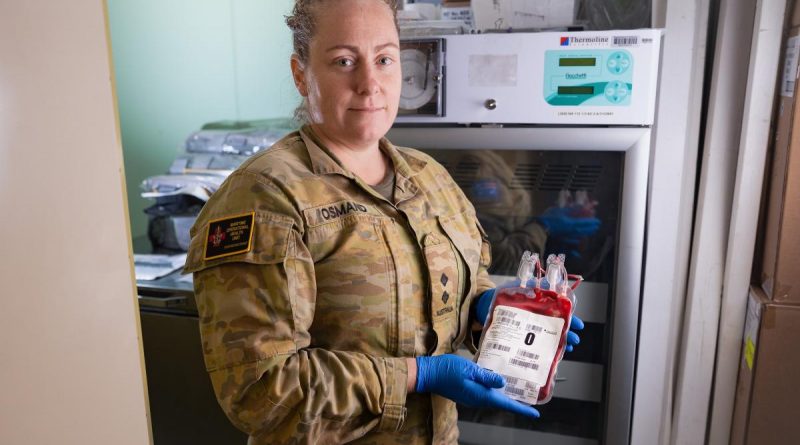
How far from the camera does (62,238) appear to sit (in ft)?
2.79

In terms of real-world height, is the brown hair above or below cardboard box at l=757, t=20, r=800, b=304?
above

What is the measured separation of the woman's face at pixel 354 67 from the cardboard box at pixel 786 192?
36.9 inches

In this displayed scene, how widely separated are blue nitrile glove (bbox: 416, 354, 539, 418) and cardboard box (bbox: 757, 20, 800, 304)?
2.59 ft

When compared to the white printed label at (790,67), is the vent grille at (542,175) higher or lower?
lower

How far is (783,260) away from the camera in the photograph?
4.91 ft

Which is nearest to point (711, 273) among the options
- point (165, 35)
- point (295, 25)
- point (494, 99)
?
point (494, 99)

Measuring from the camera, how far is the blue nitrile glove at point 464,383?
3.74 ft

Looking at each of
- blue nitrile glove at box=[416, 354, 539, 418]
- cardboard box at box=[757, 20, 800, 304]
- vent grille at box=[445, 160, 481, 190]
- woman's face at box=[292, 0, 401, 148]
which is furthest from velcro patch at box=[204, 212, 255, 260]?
cardboard box at box=[757, 20, 800, 304]

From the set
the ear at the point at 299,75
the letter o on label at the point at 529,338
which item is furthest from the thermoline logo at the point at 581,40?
the letter o on label at the point at 529,338

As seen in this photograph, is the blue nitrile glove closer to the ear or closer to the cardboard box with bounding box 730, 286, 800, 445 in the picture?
the ear

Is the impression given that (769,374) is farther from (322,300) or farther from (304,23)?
(304,23)

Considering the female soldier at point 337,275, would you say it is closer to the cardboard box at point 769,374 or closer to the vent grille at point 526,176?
the vent grille at point 526,176

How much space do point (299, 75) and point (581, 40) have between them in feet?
2.39

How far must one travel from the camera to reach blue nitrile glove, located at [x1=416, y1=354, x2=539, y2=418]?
1.14 metres
